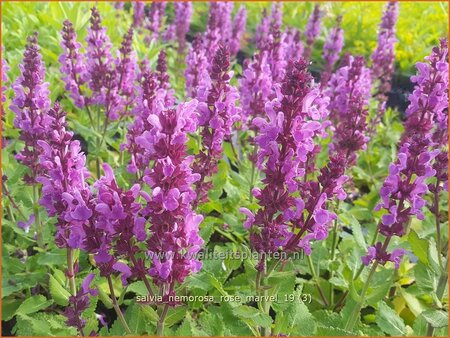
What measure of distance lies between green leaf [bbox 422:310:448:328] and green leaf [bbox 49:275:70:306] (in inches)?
81.4

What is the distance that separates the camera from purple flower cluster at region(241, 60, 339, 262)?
7.68 ft

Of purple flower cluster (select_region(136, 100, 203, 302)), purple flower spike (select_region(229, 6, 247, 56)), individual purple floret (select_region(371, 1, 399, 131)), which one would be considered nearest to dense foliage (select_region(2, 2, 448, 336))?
purple flower cluster (select_region(136, 100, 203, 302))

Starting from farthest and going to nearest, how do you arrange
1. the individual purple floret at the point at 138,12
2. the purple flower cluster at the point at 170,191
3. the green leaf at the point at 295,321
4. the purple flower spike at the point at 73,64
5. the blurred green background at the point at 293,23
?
the blurred green background at the point at 293,23 < the individual purple floret at the point at 138,12 < the purple flower spike at the point at 73,64 < the green leaf at the point at 295,321 < the purple flower cluster at the point at 170,191

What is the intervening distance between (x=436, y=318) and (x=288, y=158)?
4.80 feet

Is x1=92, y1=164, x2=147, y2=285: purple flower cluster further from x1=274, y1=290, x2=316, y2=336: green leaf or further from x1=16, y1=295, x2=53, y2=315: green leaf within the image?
x1=16, y1=295, x2=53, y2=315: green leaf

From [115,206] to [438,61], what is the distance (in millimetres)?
2158

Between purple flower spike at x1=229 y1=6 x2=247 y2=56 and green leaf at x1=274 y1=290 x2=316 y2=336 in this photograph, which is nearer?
green leaf at x1=274 y1=290 x2=316 y2=336

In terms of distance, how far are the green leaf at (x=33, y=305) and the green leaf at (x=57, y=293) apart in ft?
1.33

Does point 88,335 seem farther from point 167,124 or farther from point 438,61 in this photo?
point 438,61

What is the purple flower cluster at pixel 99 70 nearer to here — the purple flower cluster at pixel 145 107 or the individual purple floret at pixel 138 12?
the purple flower cluster at pixel 145 107

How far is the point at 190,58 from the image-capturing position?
186 inches

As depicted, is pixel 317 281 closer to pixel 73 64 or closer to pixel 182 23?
pixel 73 64

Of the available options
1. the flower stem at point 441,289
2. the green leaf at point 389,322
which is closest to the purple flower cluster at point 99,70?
the green leaf at point 389,322

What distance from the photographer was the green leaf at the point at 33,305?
3201mm
